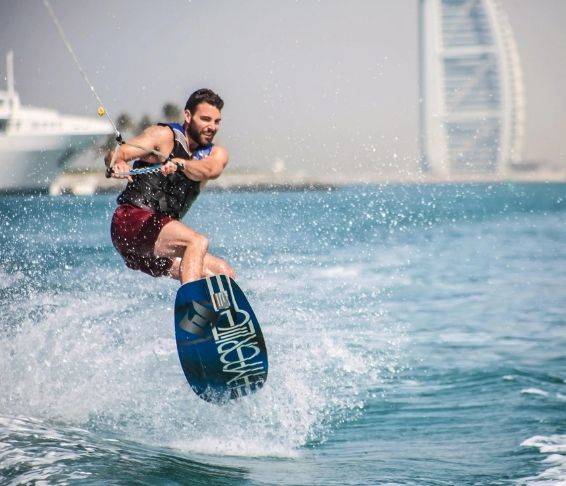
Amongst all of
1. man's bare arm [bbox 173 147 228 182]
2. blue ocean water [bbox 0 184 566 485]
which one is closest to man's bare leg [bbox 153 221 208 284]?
man's bare arm [bbox 173 147 228 182]

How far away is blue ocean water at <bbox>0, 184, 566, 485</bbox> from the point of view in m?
5.70

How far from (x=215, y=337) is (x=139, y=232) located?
0.85 metres

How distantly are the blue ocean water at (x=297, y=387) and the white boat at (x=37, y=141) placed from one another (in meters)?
32.6

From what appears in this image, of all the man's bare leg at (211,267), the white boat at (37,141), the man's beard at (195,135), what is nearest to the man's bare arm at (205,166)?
the man's beard at (195,135)

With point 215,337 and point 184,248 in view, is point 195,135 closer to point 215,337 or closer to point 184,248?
point 184,248

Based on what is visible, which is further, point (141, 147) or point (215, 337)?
point (215, 337)

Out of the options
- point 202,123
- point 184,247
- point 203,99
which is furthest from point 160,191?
point 203,99

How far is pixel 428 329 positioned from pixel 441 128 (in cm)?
12766

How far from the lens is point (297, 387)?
802 centimetres

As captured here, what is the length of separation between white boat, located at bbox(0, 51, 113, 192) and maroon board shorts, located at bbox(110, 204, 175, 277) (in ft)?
145

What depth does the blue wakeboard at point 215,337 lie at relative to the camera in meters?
5.92

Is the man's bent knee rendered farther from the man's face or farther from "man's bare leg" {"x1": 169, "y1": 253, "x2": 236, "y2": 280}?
the man's face

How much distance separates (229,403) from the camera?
6.28m

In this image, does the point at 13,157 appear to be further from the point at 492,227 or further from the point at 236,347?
the point at 236,347
